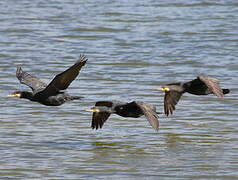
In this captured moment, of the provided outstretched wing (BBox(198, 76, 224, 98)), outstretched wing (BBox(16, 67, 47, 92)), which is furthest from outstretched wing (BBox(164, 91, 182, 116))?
outstretched wing (BBox(16, 67, 47, 92))

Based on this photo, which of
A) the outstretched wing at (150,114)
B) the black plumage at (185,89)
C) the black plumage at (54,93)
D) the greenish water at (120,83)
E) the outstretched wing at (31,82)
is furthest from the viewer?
the outstretched wing at (31,82)

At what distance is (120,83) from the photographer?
14.5 m

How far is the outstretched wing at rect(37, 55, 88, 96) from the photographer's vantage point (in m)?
10.5

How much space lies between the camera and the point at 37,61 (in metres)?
16.6

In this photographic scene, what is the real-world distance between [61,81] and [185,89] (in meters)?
1.68

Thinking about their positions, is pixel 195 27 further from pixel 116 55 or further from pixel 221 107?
pixel 221 107

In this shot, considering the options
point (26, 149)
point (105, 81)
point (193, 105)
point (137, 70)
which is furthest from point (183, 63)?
point (26, 149)

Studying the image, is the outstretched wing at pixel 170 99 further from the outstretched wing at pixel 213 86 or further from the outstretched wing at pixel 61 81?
the outstretched wing at pixel 61 81

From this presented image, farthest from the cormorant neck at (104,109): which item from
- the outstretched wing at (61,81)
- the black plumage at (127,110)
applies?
the outstretched wing at (61,81)

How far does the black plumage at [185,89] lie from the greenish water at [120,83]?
0.26m

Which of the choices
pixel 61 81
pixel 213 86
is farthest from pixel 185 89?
pixel 61 81

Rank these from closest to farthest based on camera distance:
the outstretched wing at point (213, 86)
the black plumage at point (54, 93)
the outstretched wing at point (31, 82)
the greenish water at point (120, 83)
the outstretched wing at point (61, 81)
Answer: the greenish water at point (120, 83), the outstretched wing at point (61, 81), the black plumage at point (54, 93), the outstretched wing at point (213, 86), the outstretched wing at point (31, 82)

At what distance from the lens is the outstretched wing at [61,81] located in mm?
10531

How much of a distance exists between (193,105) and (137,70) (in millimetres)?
3005
